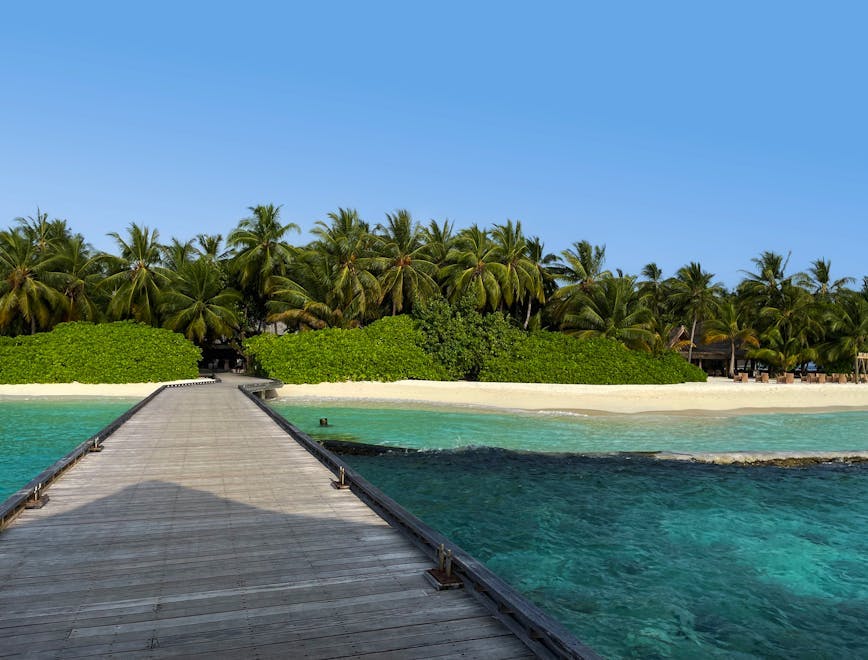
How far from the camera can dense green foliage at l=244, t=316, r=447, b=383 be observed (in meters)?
30.2

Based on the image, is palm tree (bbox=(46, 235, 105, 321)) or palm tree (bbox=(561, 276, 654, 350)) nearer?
palm tree (bbox=(46, 235, 105, 321))

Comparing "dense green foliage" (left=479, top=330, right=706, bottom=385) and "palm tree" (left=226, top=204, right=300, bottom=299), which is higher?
"palm tree" (left=226, top=204, right=300, bottom=299)

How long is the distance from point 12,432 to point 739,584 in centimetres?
1830

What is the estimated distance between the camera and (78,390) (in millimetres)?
27297

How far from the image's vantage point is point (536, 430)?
62.3 feet

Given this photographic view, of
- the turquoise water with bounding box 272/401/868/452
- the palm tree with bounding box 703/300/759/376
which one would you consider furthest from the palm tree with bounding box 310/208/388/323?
the palm tree with bounding box 703/300/759/376

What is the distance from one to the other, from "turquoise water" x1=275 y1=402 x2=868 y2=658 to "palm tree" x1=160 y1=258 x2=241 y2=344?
19.7 metres

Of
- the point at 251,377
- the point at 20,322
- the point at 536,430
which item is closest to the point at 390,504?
the point at 536,430

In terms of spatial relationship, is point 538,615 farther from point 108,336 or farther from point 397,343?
point 108,336

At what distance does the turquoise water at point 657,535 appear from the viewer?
241 inches

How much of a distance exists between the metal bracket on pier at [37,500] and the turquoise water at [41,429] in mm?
4288

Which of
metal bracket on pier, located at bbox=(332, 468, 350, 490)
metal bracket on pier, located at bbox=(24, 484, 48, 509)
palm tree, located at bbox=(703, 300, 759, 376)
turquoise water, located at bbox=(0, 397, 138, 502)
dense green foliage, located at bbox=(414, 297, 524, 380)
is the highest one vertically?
palm tree, located at bbox=(703, 300, 759, 376)

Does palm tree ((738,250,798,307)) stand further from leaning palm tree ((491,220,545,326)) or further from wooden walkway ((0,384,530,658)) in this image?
wooden walkway ((0,384,530,658))

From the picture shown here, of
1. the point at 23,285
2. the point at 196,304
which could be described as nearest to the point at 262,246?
the point at 196,304
